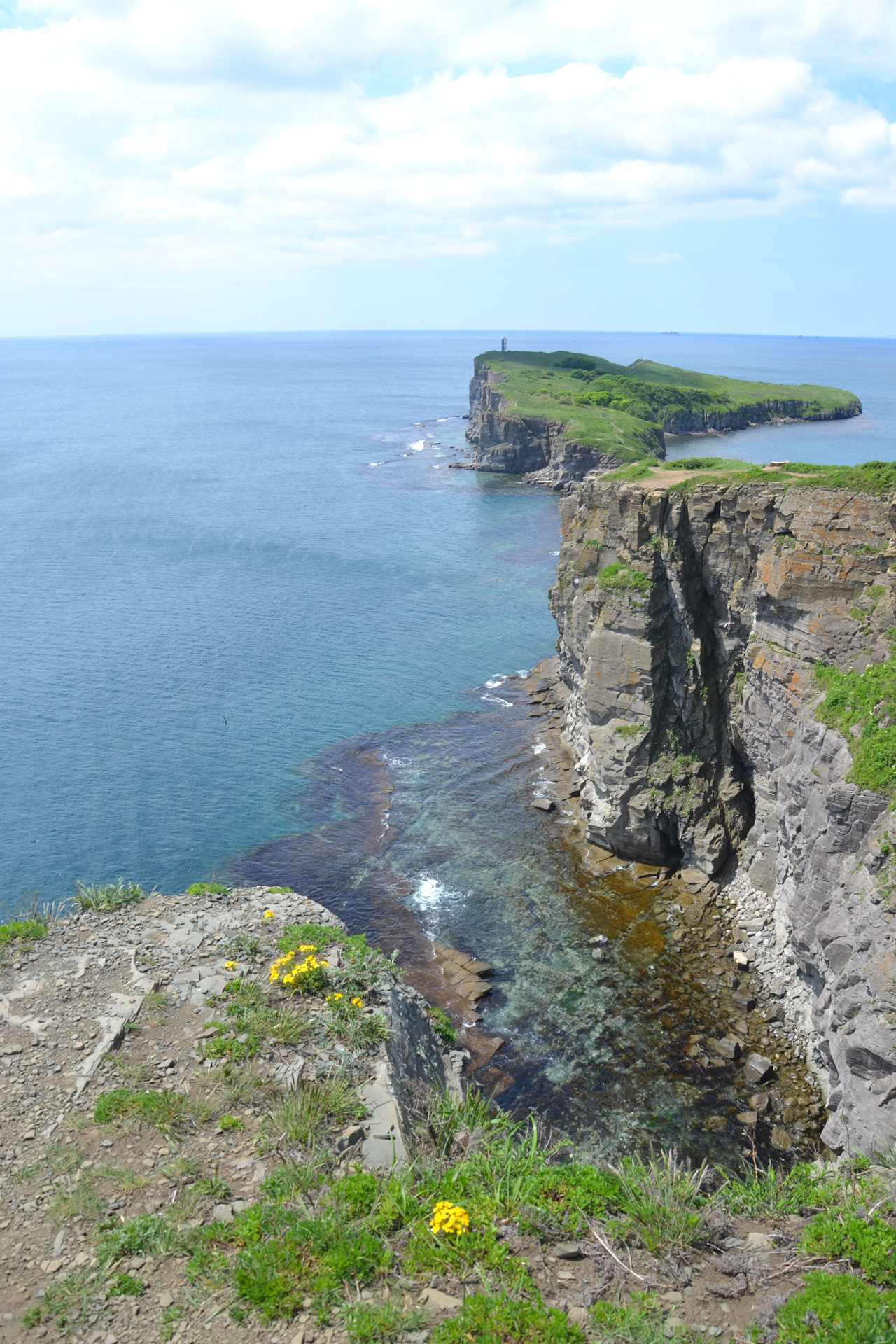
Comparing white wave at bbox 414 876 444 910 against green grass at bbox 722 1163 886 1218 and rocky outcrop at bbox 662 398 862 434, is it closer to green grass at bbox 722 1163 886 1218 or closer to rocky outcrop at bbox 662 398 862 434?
green grass at bbox 722 1163 886 1218

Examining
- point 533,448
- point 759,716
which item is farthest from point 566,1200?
point 533,448

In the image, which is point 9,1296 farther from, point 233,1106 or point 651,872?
point 651,872

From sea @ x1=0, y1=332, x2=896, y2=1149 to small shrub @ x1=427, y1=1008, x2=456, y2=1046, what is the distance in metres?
2.73

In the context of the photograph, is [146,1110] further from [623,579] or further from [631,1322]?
[623,579]

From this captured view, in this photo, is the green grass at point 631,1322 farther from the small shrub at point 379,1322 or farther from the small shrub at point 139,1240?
the small shrub at point 139,1240

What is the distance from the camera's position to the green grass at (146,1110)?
859 inches

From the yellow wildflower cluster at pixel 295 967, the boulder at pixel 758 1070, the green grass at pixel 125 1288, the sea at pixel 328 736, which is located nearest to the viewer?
the green grass at pixel 125 1288

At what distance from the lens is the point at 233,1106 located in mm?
22547

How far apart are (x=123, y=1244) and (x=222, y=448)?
15897 centimetres

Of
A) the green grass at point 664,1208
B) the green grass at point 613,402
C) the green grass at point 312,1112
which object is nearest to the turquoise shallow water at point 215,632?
the green grass at point 613,402

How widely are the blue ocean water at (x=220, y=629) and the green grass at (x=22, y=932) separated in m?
10.8

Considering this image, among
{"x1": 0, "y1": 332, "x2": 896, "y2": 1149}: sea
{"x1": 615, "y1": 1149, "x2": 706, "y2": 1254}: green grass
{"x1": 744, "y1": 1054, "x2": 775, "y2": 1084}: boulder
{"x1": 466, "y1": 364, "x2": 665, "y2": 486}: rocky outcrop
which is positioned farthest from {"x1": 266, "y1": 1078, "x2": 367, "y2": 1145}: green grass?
{"x1": 466, "y1": 364, "x2": 665, "y2": 486}: rocky outcrop

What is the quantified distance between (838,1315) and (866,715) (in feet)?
60.9

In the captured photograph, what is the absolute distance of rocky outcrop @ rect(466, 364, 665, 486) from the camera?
128 metres
